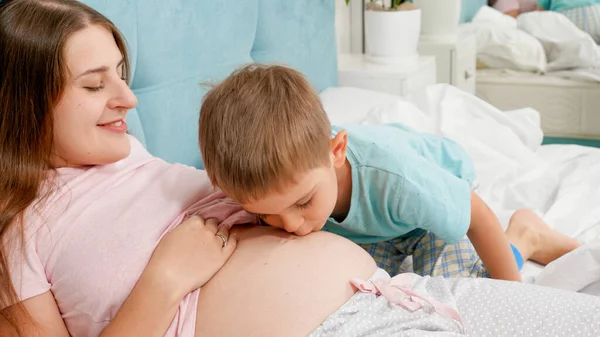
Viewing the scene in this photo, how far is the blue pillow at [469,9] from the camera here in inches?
153

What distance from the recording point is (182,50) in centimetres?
174

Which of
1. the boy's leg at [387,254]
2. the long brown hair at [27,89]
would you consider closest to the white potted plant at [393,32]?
the boy's leg at [387,254]

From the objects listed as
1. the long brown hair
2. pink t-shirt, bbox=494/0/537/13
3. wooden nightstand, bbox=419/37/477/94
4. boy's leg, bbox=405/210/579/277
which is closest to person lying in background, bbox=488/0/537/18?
pink t-shirt, bbox=494/0/537/13

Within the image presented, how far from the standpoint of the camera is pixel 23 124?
3.31 ft

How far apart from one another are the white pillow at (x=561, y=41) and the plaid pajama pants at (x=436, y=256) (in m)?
2.35

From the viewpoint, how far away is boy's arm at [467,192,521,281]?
1.35m

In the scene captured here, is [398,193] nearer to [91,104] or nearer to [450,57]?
[91,104]

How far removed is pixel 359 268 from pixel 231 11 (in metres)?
1.03

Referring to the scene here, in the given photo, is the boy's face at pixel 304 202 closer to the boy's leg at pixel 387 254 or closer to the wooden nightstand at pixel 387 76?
the boy's leg at pixel 387 254

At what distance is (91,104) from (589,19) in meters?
3.43

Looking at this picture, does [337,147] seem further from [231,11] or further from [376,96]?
[376,96]

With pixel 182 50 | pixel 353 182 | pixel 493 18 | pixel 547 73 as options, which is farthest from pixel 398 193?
pixel 493 18

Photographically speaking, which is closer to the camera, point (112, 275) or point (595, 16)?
point (112, 275)

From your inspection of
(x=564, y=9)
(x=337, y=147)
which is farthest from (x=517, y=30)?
(x=337, y=147)
